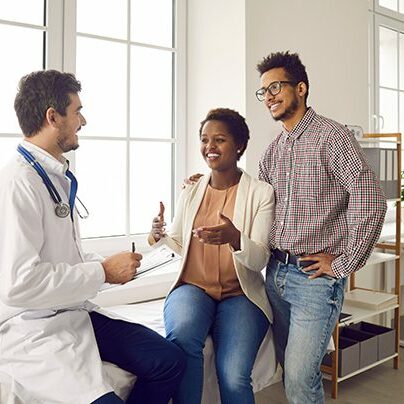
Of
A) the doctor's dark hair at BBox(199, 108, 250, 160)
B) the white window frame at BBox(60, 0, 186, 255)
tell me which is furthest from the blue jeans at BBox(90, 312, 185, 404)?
the white window frame at BBox(60, 0, 186, 255)

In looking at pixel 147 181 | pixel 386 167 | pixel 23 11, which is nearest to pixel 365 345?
pixel 386 167

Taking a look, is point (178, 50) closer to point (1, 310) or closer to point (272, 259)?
point (272, 259)

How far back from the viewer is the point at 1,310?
1642 millimetres

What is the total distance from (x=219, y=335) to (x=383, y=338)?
154 cm

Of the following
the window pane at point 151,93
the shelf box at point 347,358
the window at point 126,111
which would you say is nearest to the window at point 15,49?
the window at point 126,111

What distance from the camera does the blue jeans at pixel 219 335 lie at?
1893 millimetres

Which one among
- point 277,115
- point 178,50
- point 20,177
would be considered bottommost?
point 20,177

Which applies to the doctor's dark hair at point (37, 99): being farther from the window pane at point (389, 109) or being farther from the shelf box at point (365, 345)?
the window pane at point (389, 109)

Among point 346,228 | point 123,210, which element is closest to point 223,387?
point 346,228

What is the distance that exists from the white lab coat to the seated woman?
428 mm

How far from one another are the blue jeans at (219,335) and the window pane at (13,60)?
1.19 metres

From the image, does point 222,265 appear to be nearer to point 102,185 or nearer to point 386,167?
point 102,185

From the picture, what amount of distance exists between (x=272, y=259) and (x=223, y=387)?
1.74 ft

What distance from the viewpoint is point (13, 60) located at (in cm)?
254
